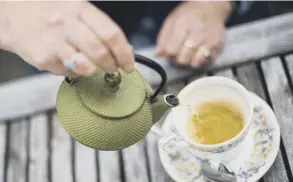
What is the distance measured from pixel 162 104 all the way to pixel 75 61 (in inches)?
5.7

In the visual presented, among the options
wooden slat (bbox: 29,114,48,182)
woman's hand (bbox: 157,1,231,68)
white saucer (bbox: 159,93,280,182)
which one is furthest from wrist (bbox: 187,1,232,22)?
wooden slat (bbox: 29,114,48,182)

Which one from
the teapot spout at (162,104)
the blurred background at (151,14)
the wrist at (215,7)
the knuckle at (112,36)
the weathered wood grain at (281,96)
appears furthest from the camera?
the blurred background at (151,14)

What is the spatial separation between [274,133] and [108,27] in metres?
0.34

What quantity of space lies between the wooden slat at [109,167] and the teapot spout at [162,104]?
0.61 ft

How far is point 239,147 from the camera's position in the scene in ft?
2.65

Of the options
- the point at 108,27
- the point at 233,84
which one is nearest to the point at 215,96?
the point at 233,84

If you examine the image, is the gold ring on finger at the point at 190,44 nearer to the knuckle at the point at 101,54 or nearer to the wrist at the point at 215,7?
the wrist at the point at 215,7

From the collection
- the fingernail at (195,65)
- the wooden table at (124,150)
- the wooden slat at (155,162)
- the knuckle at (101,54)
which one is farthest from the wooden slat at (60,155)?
the knuckle at (101,54)

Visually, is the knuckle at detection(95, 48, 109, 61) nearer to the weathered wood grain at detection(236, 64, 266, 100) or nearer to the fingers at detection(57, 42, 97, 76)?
the fingers at detection(57, 42, 97, 76)

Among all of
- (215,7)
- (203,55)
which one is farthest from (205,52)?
(215,7)

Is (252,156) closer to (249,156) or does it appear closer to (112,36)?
(249,156)

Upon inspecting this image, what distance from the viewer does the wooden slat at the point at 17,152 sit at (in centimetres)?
92

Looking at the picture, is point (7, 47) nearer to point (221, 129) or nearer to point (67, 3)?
point (67, 3)

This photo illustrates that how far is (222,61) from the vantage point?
947 millimetres
